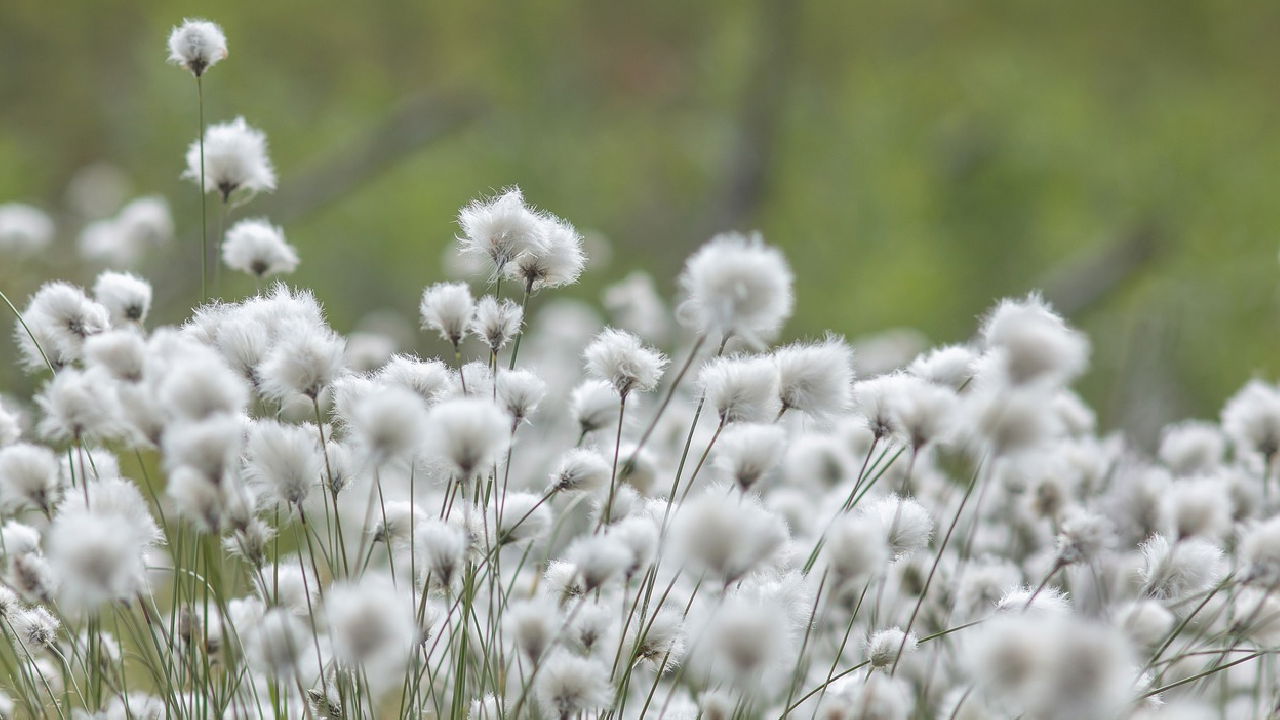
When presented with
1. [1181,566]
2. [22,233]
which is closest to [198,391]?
[1181,566]

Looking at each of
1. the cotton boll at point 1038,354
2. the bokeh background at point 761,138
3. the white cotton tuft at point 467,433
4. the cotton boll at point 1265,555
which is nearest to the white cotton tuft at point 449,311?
the white cotton tuft at point 467,433

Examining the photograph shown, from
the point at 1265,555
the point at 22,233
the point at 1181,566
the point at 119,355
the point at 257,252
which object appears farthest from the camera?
the point at 22,233

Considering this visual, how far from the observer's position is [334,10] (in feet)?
15.8

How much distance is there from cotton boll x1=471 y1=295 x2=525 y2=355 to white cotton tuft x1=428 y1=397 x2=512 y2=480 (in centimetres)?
23

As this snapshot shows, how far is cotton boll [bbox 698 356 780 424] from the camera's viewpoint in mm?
766

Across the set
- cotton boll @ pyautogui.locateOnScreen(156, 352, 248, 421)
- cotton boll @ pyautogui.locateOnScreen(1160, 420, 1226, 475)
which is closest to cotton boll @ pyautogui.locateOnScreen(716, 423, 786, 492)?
cotton boll @ pyautogui.locateOnScreen(156, 352, 248, 421)

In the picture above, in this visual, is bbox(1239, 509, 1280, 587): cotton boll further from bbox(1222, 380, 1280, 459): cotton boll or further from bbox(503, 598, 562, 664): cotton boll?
bbox(503, 598, 562, 664): cotton boll

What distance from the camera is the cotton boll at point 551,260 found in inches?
33.1

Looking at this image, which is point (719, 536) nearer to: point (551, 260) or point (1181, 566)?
point (551, 260)

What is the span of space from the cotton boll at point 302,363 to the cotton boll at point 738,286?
→ 25 cm

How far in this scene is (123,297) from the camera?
34.8 inches

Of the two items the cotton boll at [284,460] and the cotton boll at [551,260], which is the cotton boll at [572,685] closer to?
the cotton boll at [284,460]

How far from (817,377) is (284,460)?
1.26 ft

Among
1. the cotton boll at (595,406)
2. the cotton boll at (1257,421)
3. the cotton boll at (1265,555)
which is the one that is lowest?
the cotton boll at (1265,555)
